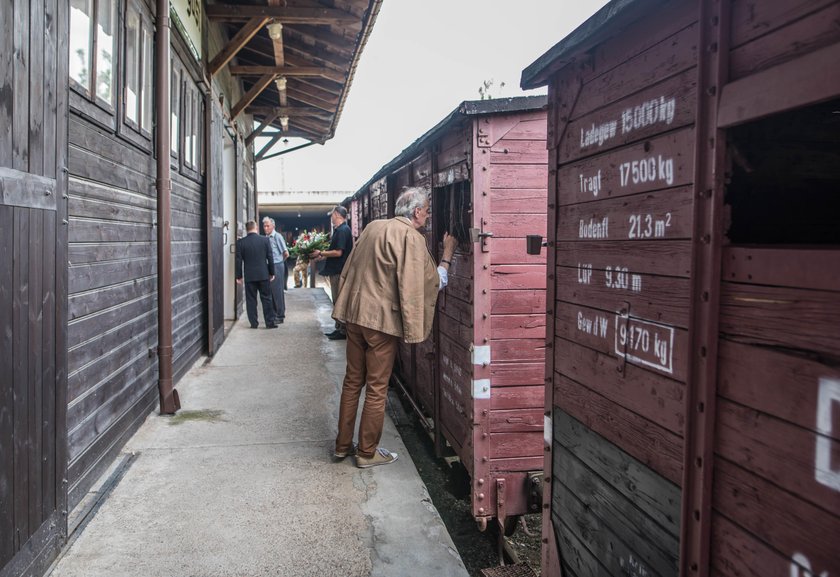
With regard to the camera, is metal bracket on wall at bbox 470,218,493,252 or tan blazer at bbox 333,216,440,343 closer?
metal bracket on wall at bbox 470,218,493,252

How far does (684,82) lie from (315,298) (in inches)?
594

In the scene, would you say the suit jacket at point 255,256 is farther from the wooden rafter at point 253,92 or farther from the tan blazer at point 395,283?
the tan blazer at point 395,283

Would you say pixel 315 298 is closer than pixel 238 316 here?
No

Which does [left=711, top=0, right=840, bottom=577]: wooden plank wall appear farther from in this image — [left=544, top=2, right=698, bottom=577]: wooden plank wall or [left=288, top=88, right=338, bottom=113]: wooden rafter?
[left=288, top=88, right=338, bottom=113]: wooden rafter

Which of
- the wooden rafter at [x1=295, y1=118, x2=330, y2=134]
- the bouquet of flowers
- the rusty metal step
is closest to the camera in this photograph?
the rusty metal step

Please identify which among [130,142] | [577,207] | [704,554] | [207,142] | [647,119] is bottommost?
[704,554]

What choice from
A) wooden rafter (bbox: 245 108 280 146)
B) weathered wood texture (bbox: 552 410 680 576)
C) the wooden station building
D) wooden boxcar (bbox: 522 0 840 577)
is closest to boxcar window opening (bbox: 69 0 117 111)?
the wooden station building

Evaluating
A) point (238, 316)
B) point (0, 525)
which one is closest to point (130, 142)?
point (0, 525)

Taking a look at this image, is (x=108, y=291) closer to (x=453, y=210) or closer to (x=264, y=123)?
(x=453, y=210)

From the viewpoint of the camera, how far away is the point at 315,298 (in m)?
A: 16.7

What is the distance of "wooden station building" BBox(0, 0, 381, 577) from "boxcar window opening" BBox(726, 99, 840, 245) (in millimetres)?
2583

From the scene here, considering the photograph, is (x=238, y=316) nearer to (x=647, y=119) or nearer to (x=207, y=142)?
(x=207, y=142)

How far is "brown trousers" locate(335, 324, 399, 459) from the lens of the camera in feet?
15.3

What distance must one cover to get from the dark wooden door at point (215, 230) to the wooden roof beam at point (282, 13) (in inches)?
44.6
